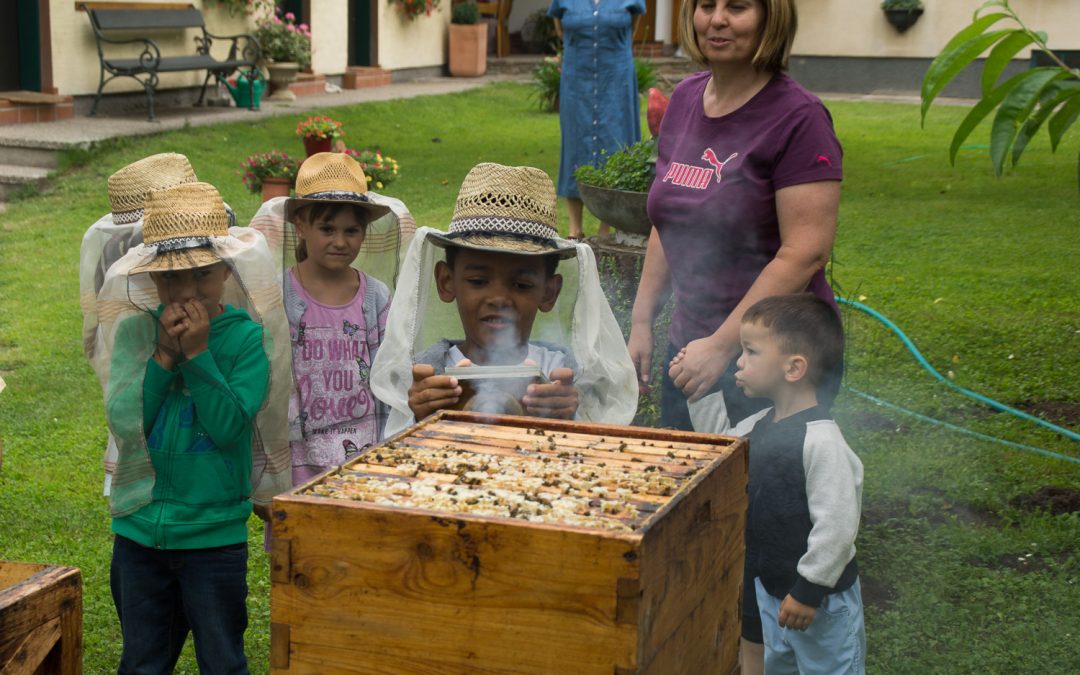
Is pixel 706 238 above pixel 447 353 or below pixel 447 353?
above

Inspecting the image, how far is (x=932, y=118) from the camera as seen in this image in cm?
1689

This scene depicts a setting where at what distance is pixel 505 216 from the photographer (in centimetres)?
320

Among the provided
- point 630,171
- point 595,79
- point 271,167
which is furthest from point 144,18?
point 630,171

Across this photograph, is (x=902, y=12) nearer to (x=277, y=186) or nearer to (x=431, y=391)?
(x=277, y=186)

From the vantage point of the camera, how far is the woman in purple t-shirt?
331 cm

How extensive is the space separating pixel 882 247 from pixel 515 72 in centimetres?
1470

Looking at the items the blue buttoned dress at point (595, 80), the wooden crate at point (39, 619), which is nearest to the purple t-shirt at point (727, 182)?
the wooden crate at point (39, 619)

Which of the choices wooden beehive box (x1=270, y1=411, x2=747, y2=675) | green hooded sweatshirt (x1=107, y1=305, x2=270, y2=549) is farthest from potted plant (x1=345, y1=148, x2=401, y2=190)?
wooden beehive box (x1=270, y1=411, x2=747, y2=675)

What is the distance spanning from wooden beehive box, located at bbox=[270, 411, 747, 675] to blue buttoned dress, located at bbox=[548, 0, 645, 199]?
761 centimetres

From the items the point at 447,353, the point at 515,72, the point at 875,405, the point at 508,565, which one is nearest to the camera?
the point at 508,565

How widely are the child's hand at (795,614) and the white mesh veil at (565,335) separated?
0.62 metres

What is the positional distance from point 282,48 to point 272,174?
842cm

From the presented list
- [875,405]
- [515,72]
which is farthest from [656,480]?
[515,72]

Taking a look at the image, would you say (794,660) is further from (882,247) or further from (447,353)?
(882,247)
